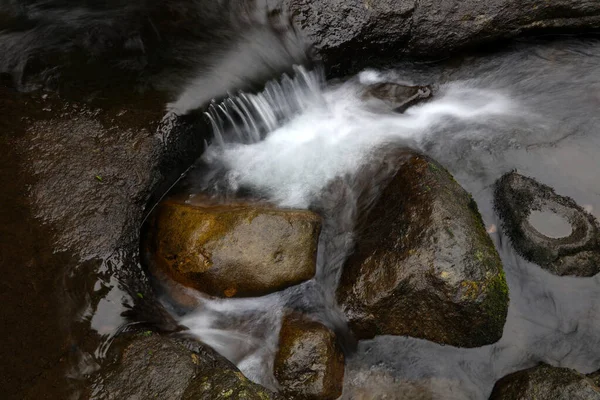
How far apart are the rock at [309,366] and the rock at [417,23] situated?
11.4ft

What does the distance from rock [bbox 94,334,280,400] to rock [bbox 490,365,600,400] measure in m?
2.23

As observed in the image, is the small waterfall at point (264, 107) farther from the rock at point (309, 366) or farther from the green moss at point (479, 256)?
the green moss at point (479, 256)

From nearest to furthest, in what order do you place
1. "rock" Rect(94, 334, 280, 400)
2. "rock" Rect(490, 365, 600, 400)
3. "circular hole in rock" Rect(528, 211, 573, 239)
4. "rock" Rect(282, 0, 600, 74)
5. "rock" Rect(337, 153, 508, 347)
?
"rock" Rect(94, 334, 280, 400)
"rock" Rect(490, 365, 600, 400)
"rock" Rect(337, 153, 508, 347)
"circular hole in rock" Rect(528, 211, 573, 239)
"rock" Rect(282, 0, 600, 74)

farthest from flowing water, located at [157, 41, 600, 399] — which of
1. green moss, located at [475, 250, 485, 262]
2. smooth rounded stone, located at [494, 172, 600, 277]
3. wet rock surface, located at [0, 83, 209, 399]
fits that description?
green moss, located at [475, 250, 485, 262]

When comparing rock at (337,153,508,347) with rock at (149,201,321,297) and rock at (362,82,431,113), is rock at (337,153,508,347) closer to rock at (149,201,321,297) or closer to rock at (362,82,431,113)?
rock at (149,201,321,297)

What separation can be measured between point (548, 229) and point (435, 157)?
1543mm

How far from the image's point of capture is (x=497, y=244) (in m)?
5.31

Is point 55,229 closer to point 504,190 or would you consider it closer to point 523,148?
point 504,190

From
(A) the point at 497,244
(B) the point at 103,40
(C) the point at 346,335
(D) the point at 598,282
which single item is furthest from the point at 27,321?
(D) the point at 598,282

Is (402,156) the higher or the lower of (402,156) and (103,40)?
the lower

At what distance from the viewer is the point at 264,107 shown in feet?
20.0

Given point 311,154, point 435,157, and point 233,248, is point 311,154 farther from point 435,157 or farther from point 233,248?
point 233,248

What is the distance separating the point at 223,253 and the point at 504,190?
323cm

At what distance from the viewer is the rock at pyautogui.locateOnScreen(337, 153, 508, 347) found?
4.46 metres
